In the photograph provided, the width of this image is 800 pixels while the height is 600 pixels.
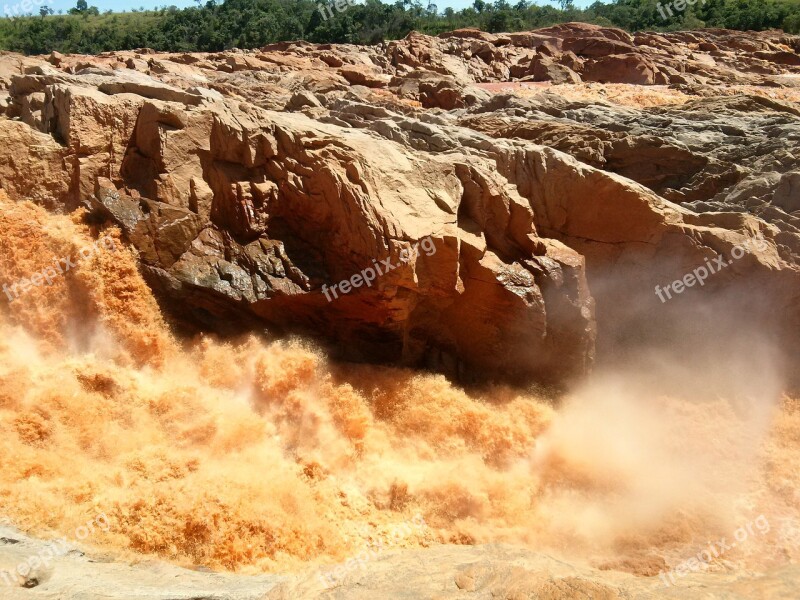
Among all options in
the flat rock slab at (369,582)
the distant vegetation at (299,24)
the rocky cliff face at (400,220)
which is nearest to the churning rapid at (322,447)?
the flat rock slab at (369,582)

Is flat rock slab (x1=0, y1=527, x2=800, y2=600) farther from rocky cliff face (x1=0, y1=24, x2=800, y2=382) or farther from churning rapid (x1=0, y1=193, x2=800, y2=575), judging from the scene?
rocky cliff face (x1=0, y1=24, x2=800, y2=382)

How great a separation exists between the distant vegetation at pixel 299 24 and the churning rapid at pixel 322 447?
39.9 metres

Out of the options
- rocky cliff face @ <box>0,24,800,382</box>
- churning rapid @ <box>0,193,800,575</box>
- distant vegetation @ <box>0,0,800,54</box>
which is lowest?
churning rapid @ <box>0,193,800,575</box>

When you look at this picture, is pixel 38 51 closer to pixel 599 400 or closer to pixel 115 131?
pixel 115 131

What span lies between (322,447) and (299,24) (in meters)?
44.5

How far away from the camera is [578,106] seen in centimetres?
1594

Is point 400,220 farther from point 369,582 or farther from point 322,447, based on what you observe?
point 369,582

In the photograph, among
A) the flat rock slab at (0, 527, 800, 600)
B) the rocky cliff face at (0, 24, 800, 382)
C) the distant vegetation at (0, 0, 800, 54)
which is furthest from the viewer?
the distant vegetation at (0, 0, 800, 54)

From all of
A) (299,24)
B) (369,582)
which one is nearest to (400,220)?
(369,582)

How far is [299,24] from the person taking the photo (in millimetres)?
44594

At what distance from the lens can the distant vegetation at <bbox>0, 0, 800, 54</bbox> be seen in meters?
43.0

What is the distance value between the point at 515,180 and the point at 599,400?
4.11 meters

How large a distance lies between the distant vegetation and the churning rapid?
39.9 metres

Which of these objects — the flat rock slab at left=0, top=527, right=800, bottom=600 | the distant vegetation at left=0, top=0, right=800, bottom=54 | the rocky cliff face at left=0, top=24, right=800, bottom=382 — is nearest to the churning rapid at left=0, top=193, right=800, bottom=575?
the flat rock slab at left=0, top=527, right=800, bottom=600
